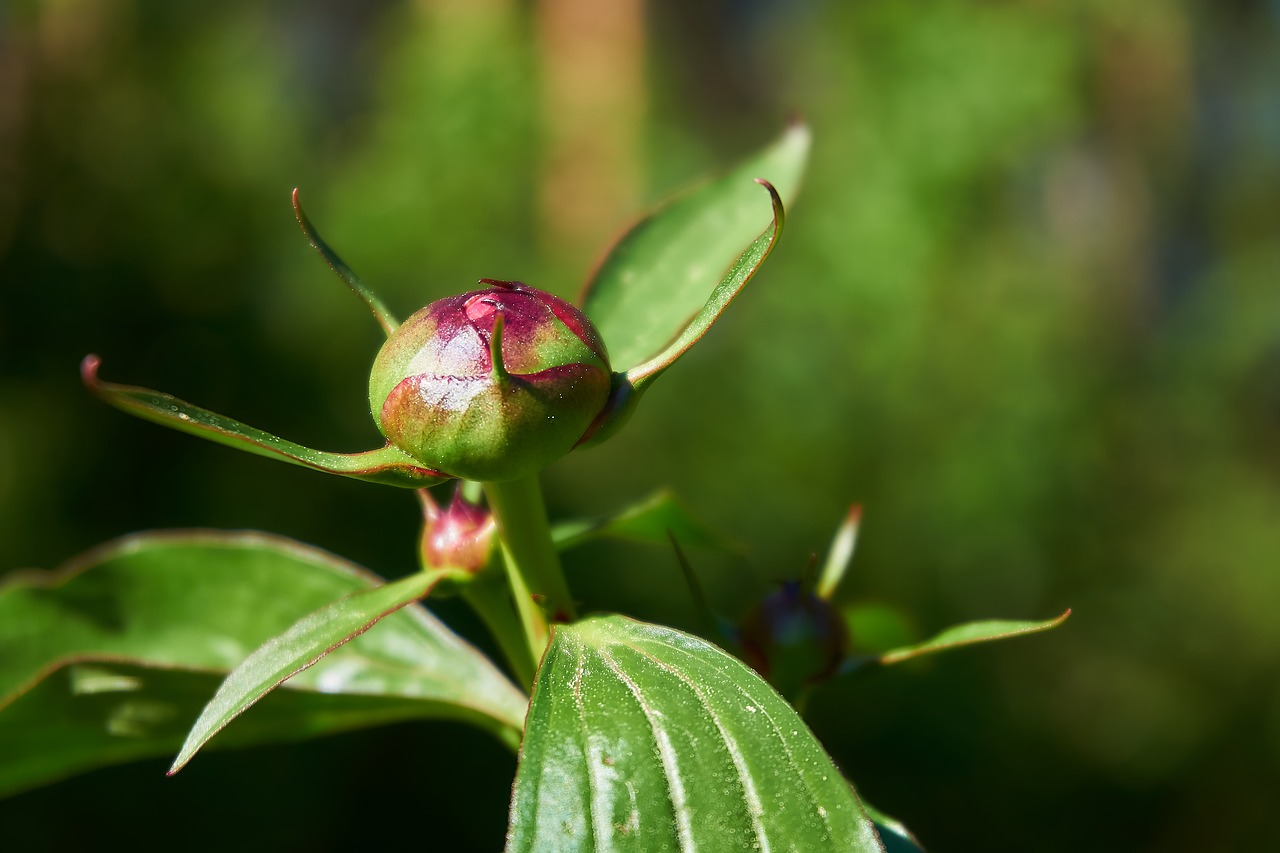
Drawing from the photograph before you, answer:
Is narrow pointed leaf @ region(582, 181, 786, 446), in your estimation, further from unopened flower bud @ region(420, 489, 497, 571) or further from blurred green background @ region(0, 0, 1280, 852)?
blurred green background @ region(0, 0, 1280, 852)

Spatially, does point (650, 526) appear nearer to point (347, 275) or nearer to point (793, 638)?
point (793, 638)

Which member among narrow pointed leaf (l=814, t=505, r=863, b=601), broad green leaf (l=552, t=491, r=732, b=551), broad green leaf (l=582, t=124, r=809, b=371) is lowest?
narrow pointed leaf (l=814, t=505, r=863, b=601)

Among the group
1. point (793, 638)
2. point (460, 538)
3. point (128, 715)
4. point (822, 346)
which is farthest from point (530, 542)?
point (822, 346)

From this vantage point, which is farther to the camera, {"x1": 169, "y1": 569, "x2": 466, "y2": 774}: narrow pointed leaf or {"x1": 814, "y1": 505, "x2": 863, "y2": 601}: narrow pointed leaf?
{"x1": 814, "y1": 505, "x2": 863, "y2": 601}: narrow pointed leaf

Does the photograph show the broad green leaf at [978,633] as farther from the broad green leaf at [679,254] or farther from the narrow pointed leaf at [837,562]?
the broad green leaf at [679,254]

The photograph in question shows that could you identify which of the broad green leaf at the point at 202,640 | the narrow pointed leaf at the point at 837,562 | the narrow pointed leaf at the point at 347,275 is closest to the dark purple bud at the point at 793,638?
the narrow pointed leaf at the point at 837,562

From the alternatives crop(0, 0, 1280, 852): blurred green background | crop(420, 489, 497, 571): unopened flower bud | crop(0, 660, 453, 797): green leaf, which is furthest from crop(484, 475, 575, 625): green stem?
crop(0, 0, 1280, 852): blurred green background

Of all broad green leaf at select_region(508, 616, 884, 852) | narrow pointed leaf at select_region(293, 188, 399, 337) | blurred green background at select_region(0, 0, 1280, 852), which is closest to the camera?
broad green leaf at select_region(508, 616, 884, 852)

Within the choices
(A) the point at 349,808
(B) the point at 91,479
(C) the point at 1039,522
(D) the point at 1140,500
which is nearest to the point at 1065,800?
(C) the point at 1039,522
